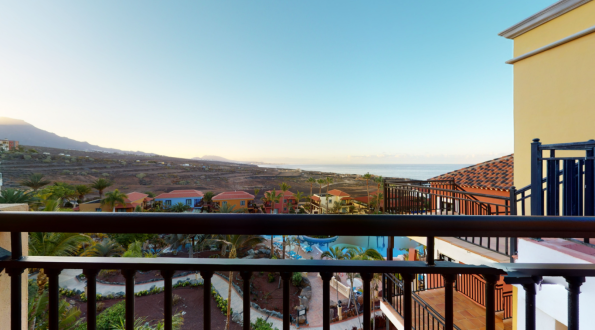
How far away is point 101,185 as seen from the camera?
17922 millimetres

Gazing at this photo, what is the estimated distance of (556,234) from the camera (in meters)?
0.48

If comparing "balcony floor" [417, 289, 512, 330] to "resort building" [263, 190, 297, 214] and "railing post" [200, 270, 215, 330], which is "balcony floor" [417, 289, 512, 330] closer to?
"railing post" [200, 270, 215, 330]

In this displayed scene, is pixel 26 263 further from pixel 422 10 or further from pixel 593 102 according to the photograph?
pixel 422 10

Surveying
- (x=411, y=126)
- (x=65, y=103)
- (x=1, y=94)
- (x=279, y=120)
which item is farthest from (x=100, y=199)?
(x=411, y=126)

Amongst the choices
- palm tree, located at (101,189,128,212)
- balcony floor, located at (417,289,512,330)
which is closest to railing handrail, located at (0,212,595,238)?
balcony floor, located at (417,289,512,330)

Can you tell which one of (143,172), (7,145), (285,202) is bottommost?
(285,202)

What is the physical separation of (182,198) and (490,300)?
73.0ft

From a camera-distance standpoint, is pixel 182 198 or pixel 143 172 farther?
pixel 182 198

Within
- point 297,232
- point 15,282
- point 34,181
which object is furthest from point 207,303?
point 34,181

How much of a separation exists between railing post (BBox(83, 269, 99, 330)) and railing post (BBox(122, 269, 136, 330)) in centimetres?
8

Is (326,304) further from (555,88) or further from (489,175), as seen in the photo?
(489,175)

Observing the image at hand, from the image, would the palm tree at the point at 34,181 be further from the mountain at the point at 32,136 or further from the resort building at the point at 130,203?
the resort building at the point at 130,203

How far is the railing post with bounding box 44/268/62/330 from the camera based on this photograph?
21.2 inches

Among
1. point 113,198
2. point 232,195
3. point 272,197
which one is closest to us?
point 113,198
